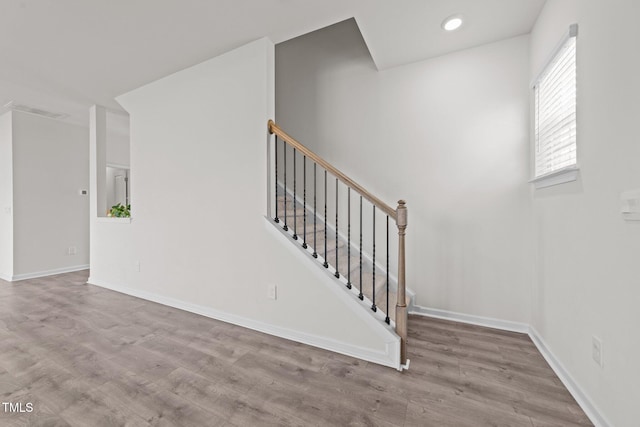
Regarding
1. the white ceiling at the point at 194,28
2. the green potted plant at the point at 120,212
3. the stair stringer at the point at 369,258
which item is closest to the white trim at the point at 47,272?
the green potted plant at the point at 120,212

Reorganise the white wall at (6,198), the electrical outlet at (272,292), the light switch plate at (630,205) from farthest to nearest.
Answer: the white wall at (6,198)
the electrical outlet at (272,292)
the light switch plate at (630,205)

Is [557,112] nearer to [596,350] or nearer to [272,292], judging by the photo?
[596,350]

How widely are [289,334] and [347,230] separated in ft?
4.26

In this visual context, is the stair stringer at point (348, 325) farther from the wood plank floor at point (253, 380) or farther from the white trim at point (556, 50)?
the white trim at point (556, 50)

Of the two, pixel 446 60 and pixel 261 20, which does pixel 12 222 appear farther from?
pixel 446 60

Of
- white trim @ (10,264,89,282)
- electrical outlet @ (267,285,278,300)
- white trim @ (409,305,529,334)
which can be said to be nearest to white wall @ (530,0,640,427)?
white trim @ (409,305,529,334)

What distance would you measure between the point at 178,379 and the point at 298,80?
3.35m

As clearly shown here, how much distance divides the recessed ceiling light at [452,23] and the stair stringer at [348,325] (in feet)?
7.06

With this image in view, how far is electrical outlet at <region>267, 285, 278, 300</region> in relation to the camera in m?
2.38

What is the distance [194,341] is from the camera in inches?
88.4

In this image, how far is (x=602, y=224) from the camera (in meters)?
1.36

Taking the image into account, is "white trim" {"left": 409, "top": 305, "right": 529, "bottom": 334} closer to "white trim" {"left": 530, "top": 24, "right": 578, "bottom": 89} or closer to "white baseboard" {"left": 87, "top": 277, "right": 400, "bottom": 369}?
"white baseboard" {"left": 87, "top": 277, "right": 400, "bottom": 369}

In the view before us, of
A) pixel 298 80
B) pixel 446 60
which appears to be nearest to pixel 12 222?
pixel 298 80

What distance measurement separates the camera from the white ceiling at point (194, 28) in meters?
2.04
